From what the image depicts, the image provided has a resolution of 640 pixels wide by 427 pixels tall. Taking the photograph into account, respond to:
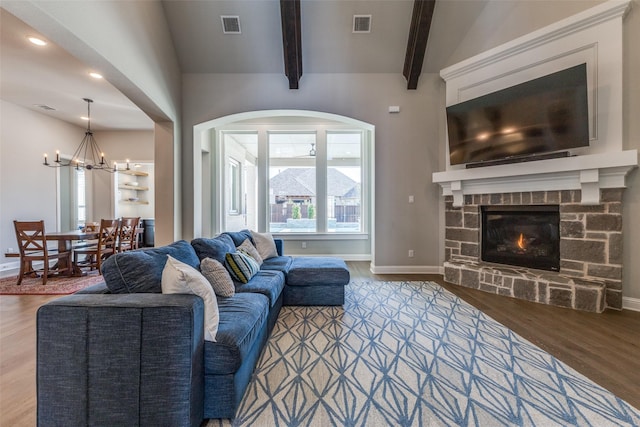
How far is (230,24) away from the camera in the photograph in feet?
12.9

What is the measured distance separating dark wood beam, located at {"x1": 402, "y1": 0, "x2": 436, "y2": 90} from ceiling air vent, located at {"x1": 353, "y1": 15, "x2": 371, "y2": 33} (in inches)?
24.9

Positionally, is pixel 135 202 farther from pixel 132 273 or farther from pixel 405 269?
pixel 405 269

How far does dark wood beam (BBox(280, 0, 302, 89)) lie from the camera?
356 centimetres

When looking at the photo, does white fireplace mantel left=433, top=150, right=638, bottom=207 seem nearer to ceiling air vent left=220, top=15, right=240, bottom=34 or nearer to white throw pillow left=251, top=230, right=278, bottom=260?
white throw pillow left=251, top=230, right=278, bottom=260

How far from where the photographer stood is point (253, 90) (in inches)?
174

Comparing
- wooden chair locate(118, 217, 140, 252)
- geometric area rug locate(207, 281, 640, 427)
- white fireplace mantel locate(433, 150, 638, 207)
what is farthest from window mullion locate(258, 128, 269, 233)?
white fireplace mantel locate(433, 150, 638, 207)

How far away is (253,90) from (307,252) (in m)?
3.33

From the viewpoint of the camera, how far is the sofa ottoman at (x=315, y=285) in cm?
300

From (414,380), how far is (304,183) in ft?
15.2

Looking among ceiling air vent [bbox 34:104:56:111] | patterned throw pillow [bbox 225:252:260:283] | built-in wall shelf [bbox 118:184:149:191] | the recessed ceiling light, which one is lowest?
patterned throw pillow [bbox 225:252:260:283]

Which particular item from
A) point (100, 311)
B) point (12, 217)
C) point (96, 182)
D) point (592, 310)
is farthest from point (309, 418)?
point (96, 182)

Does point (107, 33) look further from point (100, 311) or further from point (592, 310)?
point (592, 310)

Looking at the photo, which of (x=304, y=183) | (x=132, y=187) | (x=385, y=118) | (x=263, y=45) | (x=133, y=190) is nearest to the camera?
(x=263, y=45)

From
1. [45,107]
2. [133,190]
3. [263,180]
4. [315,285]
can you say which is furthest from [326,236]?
[45,107]
